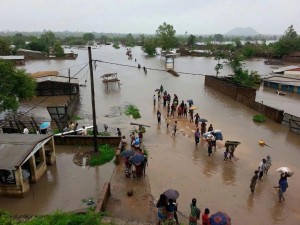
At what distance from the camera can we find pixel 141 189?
1309 centimetres

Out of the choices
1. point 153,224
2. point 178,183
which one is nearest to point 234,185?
point 178,183

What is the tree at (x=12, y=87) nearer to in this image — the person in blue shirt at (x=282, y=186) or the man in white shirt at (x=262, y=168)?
the man in white shirt at (x=262, y=168)

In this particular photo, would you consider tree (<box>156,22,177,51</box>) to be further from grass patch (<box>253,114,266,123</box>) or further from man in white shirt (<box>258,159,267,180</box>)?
man in white shirt (<box>258,159,267,180</box>)

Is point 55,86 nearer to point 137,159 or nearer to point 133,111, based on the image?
point 133,111

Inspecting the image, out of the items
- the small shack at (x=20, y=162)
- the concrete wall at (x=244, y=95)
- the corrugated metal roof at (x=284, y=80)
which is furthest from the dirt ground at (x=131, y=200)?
the corrugated metal roof at (x=284, y=80)

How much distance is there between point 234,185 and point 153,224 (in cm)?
514

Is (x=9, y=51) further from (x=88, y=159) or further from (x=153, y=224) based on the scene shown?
(x=153, y=224)

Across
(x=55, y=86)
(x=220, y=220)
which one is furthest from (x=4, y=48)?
(x=220, y=220)

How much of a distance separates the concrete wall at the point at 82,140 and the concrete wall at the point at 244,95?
532 inches

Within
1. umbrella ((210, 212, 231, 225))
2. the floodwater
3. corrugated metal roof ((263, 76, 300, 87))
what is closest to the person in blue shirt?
the floodwater

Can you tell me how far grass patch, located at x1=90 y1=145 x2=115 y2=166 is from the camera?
612 inches

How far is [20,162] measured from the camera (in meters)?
12.0

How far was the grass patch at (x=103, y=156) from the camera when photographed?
1555 centimetres

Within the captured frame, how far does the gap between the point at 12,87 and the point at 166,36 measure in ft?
208
